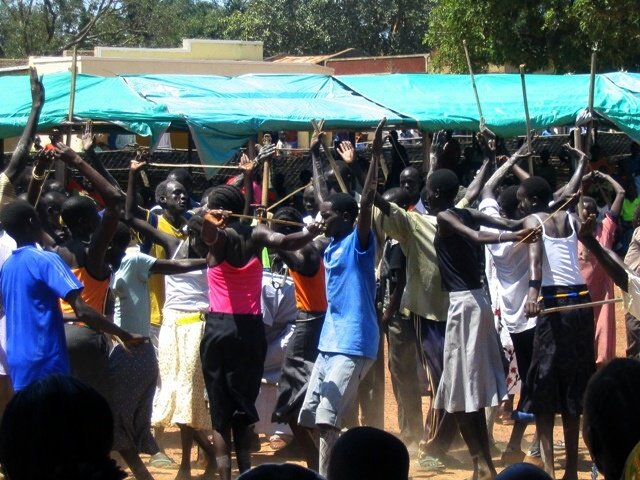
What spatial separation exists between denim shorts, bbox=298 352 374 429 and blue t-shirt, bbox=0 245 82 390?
5.12 feet

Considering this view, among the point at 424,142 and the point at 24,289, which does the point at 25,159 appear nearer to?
the point at 24,289

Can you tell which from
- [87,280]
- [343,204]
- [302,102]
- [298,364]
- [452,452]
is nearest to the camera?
[87,280]

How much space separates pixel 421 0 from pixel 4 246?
116ft

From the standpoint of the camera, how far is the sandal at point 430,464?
304 inches

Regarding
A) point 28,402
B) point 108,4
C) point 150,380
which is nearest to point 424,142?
point 150,380

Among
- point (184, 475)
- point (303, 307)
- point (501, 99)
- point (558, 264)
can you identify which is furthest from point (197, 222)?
point (501, 99)

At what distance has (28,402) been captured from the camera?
264 centimetres

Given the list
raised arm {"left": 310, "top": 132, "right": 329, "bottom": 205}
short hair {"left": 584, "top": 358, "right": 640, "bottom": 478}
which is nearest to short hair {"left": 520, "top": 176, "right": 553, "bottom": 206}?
raised arm {"left": 310, "top": 132, "right": 329, "bottom": 205}

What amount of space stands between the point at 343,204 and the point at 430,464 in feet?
7.06

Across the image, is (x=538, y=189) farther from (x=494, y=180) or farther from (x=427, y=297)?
(x=427, y=297)

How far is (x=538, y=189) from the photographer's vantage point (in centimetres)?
711

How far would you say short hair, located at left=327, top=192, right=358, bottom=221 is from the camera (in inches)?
263

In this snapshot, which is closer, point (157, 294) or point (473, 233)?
point (473, 233)

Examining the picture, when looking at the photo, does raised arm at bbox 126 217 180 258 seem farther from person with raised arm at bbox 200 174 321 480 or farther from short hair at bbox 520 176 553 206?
short hair at bbox 520 176 553 206
